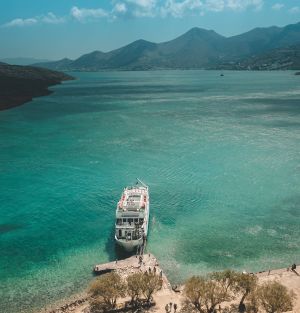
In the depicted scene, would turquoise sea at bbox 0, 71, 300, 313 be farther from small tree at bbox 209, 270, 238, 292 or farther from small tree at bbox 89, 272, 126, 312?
small tree at bbox 209, 270, 238, 292

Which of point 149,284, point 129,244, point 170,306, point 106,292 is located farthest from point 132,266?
point 106,292

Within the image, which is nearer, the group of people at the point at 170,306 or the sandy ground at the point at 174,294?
the group of people at the point at 170,306

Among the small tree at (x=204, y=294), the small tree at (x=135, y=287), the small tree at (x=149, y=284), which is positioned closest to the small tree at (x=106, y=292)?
the small tree at (x=135, y=287)

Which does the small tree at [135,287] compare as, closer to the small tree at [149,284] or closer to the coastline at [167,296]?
the small tree at [149,284]

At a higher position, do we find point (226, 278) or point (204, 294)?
point (226, 278)

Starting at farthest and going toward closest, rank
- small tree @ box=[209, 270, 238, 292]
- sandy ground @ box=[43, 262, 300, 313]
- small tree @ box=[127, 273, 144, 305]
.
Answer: sandy ground @ box=[43, 262, 300, 313] → small tree @ box=[127, 273, 144, 305] → small tree @ box=[209, 270, 238, 292]

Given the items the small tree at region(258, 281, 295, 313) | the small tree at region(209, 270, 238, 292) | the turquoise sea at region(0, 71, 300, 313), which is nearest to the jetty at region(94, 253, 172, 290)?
the turquoise sea at region(0, 71, 300, 313)

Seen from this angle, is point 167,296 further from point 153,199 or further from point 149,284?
point 153,199
